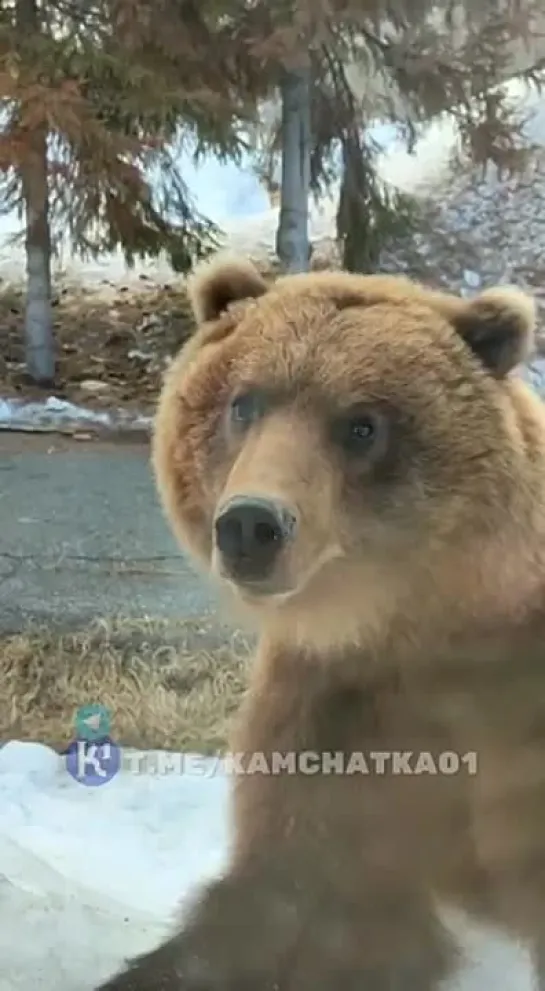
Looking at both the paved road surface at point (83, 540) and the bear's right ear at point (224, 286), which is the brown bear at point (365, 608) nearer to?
the bear's right ear at point (224, 286)

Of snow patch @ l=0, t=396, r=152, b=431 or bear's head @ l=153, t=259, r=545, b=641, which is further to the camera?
snow patch @ l=0, t=396, r=152, b=431

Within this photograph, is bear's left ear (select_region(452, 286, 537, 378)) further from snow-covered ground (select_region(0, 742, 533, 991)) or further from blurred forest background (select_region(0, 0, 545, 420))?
snow-covered ground (select_region(0, 742, 533, 991))

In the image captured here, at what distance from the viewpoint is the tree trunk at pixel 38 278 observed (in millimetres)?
1139

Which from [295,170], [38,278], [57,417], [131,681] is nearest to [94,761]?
[131,681]

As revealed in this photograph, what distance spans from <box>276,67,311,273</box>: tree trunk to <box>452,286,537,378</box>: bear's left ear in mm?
221

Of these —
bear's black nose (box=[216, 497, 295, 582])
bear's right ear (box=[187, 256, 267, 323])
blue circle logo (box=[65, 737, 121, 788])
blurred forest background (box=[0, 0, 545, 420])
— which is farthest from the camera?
blue circle logo (box=[65, 737, 121, 788])

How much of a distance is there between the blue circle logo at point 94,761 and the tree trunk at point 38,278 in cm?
33

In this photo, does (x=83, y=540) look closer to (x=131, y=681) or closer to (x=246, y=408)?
(x=131, y=681)

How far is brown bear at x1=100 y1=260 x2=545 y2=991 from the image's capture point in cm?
87

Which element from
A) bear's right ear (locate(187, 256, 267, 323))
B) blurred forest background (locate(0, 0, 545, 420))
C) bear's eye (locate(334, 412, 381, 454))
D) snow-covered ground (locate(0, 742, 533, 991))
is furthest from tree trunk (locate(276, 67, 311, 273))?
snow-covered ground (locate(0, 742, 533, 991))

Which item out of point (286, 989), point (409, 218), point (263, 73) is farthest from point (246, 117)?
point (286, 989)

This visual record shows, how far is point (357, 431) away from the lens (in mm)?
869

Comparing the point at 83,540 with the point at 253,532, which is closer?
the point at 253,532

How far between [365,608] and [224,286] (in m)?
0.25
